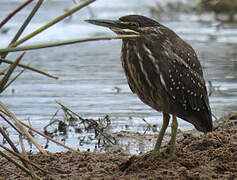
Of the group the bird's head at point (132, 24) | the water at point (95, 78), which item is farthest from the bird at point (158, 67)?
the water at point (95, 78)

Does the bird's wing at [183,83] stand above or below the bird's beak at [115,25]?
below

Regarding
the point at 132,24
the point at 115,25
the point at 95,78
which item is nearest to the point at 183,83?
the point at 132,24

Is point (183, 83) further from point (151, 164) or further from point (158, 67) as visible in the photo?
point (151, 164)

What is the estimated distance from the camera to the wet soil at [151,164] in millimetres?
A: 4781

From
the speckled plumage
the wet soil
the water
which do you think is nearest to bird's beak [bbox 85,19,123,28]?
the speckled plumage

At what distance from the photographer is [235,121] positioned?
22.2ft

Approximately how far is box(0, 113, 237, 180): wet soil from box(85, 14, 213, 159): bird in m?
0.25

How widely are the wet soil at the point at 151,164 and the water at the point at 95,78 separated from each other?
2.41 feet

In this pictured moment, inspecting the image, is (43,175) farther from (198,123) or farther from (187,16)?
(187,16)

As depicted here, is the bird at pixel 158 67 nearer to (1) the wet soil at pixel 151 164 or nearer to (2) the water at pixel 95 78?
(1) the wet soil at pixel 151 164

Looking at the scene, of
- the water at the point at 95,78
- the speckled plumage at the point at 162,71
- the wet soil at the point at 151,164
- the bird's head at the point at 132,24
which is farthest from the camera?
the water at the point at 95,78

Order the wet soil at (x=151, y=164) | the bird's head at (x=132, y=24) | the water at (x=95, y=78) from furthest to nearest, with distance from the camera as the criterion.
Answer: the water at (x=95, y=78)
the bird's head at (x=132, y=24)
the wet soil at (x=151, y=164)

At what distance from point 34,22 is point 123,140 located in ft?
28.3

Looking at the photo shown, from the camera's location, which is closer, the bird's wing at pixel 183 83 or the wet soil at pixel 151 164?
the wet soil at pixel 151 164
